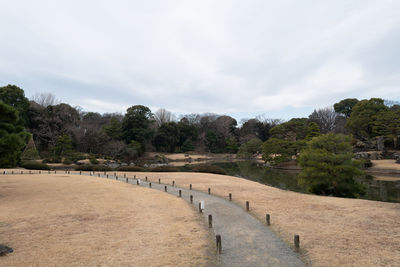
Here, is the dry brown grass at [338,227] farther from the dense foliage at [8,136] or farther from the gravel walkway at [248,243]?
the dense foliage at [8,136]

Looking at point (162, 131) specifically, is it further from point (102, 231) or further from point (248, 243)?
point (248, 243)

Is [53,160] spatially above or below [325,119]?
below

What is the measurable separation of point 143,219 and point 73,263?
3.98 m

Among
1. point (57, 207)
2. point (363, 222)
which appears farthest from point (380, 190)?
point (57, 207)

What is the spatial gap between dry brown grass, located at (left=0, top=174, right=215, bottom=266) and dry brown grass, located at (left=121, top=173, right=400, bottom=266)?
127 inches

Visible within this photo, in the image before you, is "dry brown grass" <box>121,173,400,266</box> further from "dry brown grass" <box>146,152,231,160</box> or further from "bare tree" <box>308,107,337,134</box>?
"bare tree" <box>308,107,337,134</box>

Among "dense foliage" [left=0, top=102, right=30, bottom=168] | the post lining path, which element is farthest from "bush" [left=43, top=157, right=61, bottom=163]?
the post lining path

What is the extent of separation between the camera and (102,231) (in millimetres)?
8453

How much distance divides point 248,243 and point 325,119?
3147 inches

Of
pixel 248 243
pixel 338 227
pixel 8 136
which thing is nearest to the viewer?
pixel 248 243

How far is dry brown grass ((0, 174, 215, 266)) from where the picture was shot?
6.27 meters

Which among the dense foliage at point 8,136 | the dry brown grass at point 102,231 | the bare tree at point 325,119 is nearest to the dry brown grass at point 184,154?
the bare tree at point 325,119

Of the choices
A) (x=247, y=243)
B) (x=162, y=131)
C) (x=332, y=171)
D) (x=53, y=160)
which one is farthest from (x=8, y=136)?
(x=162, y=131)

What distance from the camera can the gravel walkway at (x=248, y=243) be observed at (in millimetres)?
6017
